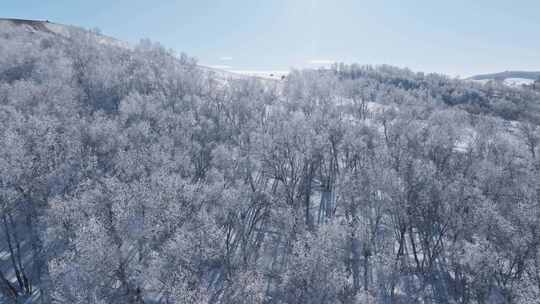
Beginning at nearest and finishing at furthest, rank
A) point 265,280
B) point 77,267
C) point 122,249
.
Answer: point 77,267, point 122,249, point 265,280

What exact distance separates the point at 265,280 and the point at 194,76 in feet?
269

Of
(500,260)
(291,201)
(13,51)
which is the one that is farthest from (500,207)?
(13,51)

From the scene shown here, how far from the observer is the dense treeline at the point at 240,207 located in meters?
29.4

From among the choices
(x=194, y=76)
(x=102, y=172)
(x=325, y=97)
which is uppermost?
(x=194, y=76)

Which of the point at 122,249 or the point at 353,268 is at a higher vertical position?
the point at 122,249

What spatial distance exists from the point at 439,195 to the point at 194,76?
87206mm

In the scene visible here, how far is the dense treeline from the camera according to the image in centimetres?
2941

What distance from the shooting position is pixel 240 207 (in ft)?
136

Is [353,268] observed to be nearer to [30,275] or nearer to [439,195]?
[439,195]

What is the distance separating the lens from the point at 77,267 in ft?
87.2

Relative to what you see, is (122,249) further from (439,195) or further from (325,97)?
(325,97)

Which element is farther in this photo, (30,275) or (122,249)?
(30,275)

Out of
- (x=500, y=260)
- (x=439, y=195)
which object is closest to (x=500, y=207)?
(x=439, y=195)

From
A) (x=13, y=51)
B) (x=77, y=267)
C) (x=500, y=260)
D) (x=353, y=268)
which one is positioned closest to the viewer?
(x=77, y=267)
